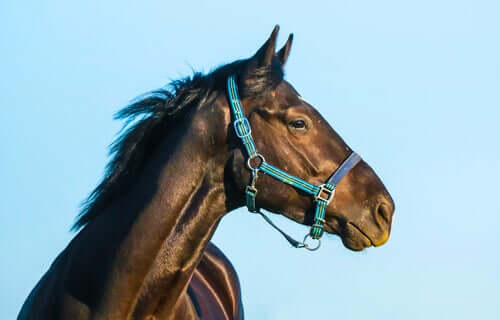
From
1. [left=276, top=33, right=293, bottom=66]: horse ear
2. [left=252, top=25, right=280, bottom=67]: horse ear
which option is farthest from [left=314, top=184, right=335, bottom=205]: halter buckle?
[left=276, top=33, right=293, bottom=66]: horse ear

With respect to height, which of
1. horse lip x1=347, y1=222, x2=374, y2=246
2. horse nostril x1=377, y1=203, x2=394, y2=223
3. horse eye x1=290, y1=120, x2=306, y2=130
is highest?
horse eye x1=290, y1=120, x2=306, y2=130

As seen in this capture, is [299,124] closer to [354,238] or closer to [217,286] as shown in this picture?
[354,238]

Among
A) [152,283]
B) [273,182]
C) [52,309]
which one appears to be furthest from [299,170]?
[52,309]

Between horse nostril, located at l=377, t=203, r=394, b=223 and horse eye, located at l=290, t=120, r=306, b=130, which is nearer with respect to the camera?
horse nostril, located at l=377, t=203, r=394, b=223

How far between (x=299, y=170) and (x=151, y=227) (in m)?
1.03

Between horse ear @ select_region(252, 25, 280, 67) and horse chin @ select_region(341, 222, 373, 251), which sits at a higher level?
horse ear @ select_region(252, 25, 280, 67)

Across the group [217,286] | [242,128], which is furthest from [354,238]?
[217,286]

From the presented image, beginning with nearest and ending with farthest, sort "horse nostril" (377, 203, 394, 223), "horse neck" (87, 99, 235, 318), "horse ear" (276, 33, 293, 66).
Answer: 1. "horse neck" (87, 99, 235, 318)
2. "horse nostril" (377, 203, 394, 223)
3. "horse ear" (276, 33, 293, 66)

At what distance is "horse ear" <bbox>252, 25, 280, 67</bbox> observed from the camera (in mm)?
5637

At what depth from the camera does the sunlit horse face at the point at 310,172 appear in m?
5.50

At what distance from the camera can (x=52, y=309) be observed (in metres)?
5.64

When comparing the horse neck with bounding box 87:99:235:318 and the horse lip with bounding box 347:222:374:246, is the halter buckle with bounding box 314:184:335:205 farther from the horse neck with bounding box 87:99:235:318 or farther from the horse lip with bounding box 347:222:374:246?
the horse neck with bounding box 87:99:235:318

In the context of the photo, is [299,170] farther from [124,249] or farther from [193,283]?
[193,283]

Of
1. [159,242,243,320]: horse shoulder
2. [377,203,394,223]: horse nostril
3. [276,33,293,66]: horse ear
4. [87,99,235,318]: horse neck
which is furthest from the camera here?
[159,242,243,320]: horse shoulder
